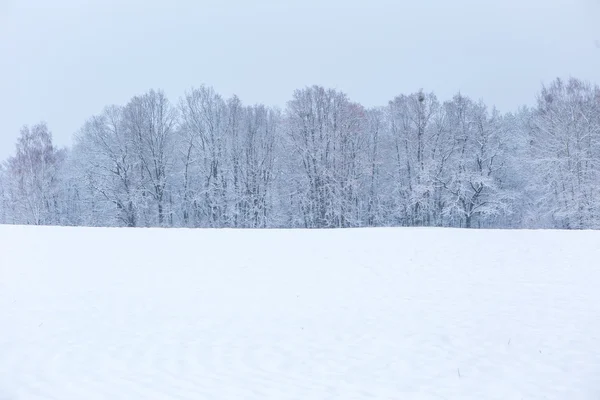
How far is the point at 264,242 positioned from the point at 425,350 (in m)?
12.9

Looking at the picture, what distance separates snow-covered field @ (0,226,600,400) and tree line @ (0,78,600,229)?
22.8 m

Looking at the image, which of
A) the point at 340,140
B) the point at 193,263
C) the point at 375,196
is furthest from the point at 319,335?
the point at 375,196

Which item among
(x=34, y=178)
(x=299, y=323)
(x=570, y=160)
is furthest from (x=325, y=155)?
(x=299, y=323)

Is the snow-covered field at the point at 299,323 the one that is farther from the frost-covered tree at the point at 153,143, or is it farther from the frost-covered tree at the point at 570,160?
the frost-covered tree at the point at 153,143

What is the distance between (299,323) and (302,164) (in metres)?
31.7

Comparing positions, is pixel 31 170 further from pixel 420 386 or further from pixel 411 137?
pixel 420 386

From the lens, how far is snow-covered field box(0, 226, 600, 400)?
585 cm

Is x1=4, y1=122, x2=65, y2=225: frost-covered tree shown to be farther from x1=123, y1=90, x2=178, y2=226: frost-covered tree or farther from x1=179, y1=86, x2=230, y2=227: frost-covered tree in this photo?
x1=179, y1=86, x2=230, y2=227: frost-covered tree

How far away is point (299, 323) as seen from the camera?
340 inches

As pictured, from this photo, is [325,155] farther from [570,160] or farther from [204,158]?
[570,160]

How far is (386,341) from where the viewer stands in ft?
25.0

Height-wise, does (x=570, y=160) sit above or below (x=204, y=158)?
below

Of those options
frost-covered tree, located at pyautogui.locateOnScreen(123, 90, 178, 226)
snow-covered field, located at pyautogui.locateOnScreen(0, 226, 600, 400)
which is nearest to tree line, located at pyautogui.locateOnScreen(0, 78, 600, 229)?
frost-covered tree, located at pyautogui.locateOnScreen(123, 90, 178, 226)

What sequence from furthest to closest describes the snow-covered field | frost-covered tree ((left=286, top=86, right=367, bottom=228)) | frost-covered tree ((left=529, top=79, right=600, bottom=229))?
frost-covered tree ((left=286, top=86, right=367, bottom=228)) < frost-covered tree ((left=529, top=79, right=600, bottom=229)) < the snow-covered field
